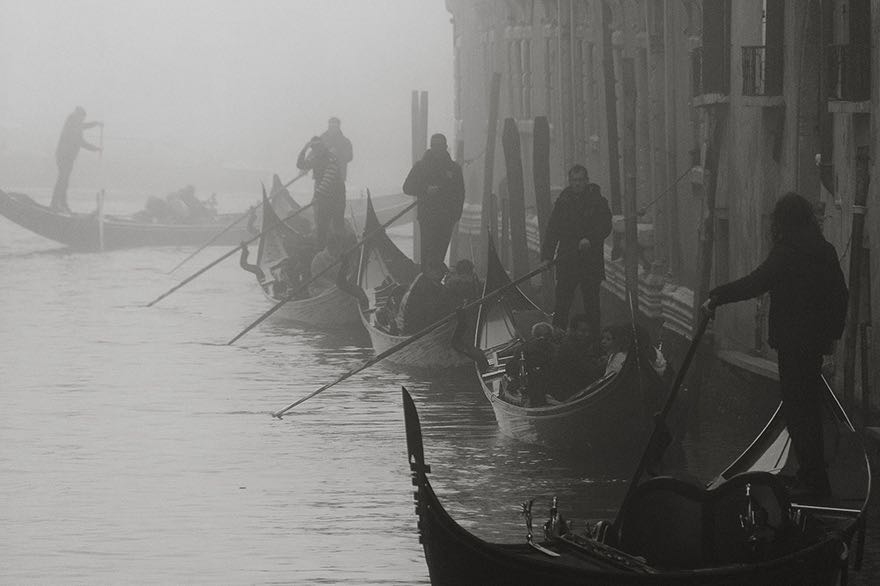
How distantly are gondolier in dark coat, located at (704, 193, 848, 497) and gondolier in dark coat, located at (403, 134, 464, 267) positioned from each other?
27.2 ft

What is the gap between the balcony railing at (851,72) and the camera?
29.8 ft

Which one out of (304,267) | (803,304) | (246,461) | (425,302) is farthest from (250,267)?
(803,304)

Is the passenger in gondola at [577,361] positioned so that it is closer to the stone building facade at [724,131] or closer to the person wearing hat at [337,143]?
the stone building facade at [724,131]

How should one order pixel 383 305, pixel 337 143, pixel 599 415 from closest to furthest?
pixel 599 415 → pixel 383 305 → pixel 337 143

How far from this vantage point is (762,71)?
10.9 metres

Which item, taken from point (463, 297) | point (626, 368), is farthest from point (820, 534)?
point (463, 297)

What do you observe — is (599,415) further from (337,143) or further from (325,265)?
(337,143)

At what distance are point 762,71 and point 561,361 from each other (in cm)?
241

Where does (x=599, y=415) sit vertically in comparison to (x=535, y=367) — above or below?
below

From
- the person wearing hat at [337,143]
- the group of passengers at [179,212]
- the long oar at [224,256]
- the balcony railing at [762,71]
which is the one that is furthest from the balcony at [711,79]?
the group of passengers at [179,212]

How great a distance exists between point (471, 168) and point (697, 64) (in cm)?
1024

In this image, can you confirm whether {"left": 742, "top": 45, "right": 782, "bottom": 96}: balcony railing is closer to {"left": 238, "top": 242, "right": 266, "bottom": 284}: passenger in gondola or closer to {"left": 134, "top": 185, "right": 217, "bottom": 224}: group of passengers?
{"left": 238, "top": 242, "right": 266, "bottom": 284}: passenger in gondola

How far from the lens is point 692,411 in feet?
30.7

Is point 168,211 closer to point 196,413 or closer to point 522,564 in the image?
point 196,413
